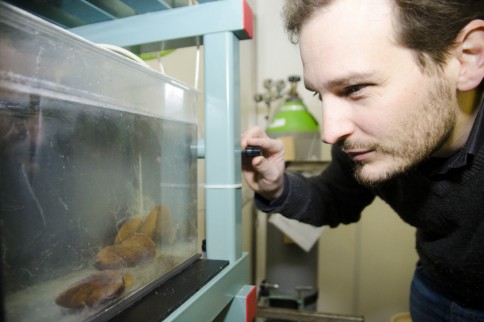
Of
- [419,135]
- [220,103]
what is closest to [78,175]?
[220,103]

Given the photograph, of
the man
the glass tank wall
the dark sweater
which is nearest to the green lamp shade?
the dark sweater

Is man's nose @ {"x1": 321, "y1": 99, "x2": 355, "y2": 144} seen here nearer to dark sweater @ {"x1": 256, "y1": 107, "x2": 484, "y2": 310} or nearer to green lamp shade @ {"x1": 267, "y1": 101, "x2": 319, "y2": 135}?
dark sweater @ {"x1": 256, "y1": 107, "x2": 484, "y2": 310}

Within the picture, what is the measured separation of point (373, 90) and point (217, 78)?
0.27 meters

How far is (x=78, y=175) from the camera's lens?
0.33m

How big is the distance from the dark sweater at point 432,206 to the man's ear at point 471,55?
10 cm

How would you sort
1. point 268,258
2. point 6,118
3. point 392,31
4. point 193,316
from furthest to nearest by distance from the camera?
point 268,258
point 392,31
point 193,316
point 6,118

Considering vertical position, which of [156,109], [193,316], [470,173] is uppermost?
[156,109]

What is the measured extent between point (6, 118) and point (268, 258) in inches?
54.0

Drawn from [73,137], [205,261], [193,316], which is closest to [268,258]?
[205,261]

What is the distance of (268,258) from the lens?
147 cm

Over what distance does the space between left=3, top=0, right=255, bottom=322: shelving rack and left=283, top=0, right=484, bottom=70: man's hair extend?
16 centimetres

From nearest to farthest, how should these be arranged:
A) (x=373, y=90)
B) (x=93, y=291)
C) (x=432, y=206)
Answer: (x=93, y=291)
(x=373, y=90)
(x=432, y=206)

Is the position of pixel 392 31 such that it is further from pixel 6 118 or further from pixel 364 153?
pixel 6 118

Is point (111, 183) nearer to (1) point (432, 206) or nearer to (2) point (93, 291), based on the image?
(2) point (93, 291)
